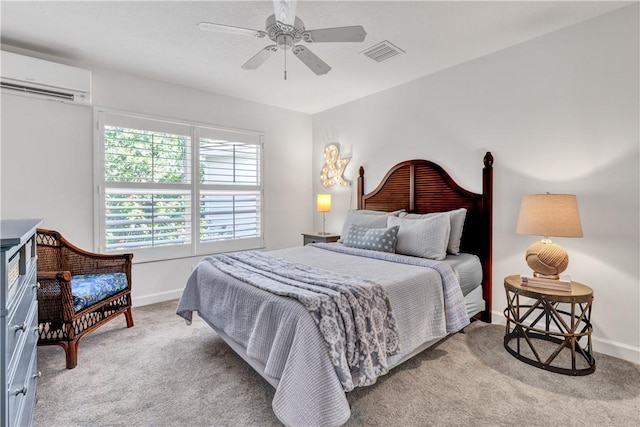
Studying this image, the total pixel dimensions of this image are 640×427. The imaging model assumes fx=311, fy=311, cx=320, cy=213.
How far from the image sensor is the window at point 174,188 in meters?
3.45

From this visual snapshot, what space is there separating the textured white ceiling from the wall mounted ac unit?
17 centimetres

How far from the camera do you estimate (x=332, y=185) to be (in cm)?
485

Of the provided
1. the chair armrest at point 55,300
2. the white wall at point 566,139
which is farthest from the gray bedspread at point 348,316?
the white wall at point 566,139

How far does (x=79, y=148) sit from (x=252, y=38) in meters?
2.17

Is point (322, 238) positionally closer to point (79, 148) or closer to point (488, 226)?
point (488, 226)

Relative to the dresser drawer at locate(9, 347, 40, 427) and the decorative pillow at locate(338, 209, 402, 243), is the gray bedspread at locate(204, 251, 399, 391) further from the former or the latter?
the decorative pillow at locate(338, 209, 402, 243)

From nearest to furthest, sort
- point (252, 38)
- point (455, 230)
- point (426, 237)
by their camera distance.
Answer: point (252, 38)
point (426, 237)
point (455, 230)

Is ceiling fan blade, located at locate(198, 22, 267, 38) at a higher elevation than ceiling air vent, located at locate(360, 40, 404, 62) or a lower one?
lower

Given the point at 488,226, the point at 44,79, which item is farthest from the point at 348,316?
the point at 44,79

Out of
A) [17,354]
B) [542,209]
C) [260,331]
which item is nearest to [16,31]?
[17,354]

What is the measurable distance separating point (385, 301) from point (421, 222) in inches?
51.3

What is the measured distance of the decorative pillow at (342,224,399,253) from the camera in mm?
3051

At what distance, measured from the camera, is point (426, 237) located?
114 inches

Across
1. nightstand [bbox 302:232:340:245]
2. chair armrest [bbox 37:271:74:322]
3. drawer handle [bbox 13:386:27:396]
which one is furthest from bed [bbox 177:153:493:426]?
drawer handle [bbox 13:386:27:396]
